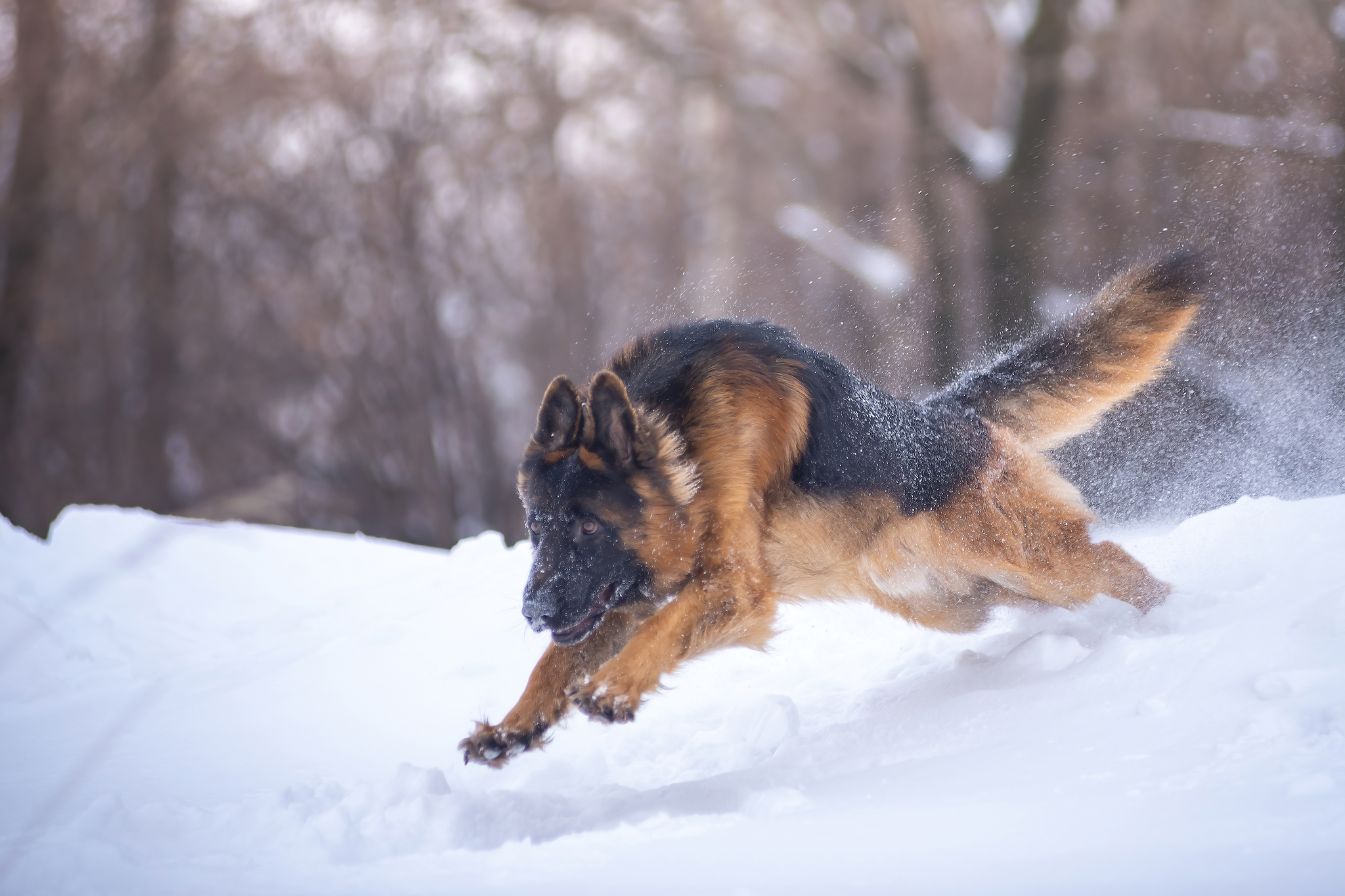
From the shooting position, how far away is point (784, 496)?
11.1ft

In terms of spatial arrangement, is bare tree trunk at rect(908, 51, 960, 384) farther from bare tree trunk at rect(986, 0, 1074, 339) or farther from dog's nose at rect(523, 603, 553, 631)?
dog's nose at rect(523, 603, 553, 631)

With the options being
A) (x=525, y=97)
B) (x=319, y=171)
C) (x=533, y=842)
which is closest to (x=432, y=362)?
(x=319, y=171)

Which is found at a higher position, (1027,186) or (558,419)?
(1027,186)

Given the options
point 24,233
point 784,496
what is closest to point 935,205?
point 784,496

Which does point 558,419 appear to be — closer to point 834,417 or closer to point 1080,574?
point 834,417

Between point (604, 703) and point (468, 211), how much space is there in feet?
33.1

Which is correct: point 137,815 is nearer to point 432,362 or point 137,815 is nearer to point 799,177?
point 432,362

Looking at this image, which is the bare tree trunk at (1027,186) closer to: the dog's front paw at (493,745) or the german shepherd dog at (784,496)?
the german shepherd dog at (784,496)

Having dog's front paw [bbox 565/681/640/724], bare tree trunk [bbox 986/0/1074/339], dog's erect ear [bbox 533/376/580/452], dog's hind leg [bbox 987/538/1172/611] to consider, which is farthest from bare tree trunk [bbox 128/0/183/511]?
dog's hind leg [bbox 987/538/1172/611]

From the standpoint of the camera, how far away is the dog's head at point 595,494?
3074 mm

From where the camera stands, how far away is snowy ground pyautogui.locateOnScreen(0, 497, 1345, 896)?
212 cm

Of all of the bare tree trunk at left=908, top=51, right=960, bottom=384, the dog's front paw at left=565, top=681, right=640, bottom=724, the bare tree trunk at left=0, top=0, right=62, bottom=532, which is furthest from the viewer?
the bare tree trunk at left=908, top=51, right=960, bottom=384

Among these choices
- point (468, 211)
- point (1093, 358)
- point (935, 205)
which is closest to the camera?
point (1093, 358)

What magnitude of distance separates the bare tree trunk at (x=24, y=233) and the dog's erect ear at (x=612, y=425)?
8693 mm
